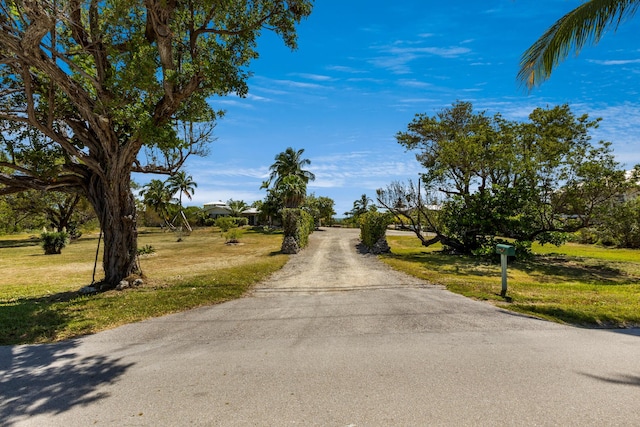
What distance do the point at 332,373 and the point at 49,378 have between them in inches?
139

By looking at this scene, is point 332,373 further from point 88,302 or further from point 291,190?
point 291,190

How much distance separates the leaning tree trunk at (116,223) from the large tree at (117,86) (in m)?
0.03

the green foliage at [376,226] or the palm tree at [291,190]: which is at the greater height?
the palm tree at [291,190]

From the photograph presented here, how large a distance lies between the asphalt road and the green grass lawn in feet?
3.11

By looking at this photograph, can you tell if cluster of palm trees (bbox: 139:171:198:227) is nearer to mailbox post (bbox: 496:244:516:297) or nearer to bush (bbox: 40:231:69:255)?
bush (bbox: 40:231:69:255)

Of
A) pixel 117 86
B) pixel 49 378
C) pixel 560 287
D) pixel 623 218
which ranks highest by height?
pixel 117 86

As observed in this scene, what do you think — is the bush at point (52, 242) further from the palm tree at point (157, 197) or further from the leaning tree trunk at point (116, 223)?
the palm tree at point (157, 197)

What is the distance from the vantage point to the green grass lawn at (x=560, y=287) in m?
6.47

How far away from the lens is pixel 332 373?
12.4 feet

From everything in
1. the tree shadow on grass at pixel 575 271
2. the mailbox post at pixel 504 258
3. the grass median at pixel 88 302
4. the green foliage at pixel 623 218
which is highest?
the green foliage at pixel 623 218

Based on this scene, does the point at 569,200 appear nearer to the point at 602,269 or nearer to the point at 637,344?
the point at 602,269

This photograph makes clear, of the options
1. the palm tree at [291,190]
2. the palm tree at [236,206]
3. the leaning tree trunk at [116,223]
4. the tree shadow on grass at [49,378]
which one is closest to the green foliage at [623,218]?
the tree shadow on grass at [49,378]

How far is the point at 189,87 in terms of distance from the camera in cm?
839

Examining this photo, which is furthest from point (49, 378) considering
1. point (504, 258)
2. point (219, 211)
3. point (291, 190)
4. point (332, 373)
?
point (219, 211)
